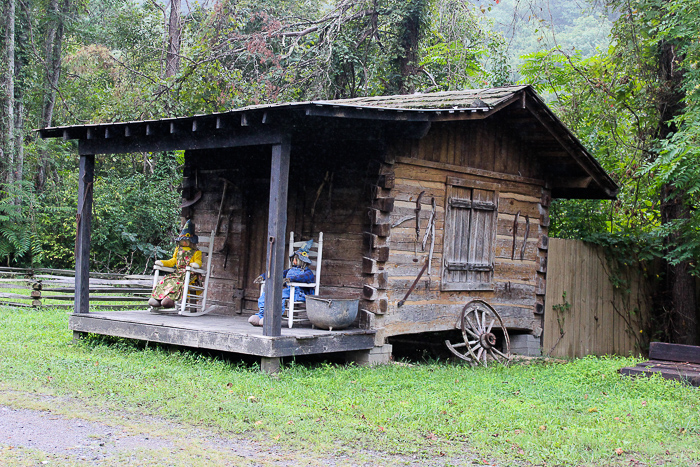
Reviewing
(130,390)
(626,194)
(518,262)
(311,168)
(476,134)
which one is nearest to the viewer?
(130,390)

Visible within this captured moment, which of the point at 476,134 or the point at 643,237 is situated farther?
the point at 643,237

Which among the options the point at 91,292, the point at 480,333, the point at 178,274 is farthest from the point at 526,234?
the point at 91,292

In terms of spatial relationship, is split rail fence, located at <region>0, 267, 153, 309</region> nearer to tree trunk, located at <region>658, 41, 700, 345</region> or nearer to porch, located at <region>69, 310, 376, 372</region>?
porch, located at <region>69, 310, 376, 372</region>

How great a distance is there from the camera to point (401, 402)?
7.22 metres

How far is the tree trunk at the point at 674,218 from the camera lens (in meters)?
13.2

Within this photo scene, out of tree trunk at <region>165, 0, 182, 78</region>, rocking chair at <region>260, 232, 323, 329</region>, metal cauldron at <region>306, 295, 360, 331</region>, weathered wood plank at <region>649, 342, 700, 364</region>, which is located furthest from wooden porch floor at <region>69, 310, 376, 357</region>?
tree trunk at <region>165, 0, 182, 78</region>

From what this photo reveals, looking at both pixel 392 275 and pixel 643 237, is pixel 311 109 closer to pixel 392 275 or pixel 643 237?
pixel 392 275

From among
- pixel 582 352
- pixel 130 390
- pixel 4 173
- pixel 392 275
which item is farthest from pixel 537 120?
pixel 4 173

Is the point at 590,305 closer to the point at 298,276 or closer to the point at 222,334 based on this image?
the point at 298,276

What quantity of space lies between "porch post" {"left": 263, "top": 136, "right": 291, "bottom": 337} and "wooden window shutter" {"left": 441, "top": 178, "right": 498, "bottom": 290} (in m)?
3.27

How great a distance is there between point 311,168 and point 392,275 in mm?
2084

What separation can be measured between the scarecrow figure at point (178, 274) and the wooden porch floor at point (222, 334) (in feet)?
1.10

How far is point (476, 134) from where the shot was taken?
1142cm

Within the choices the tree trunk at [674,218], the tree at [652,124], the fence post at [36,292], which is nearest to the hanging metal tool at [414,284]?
the tree at [652,124]
